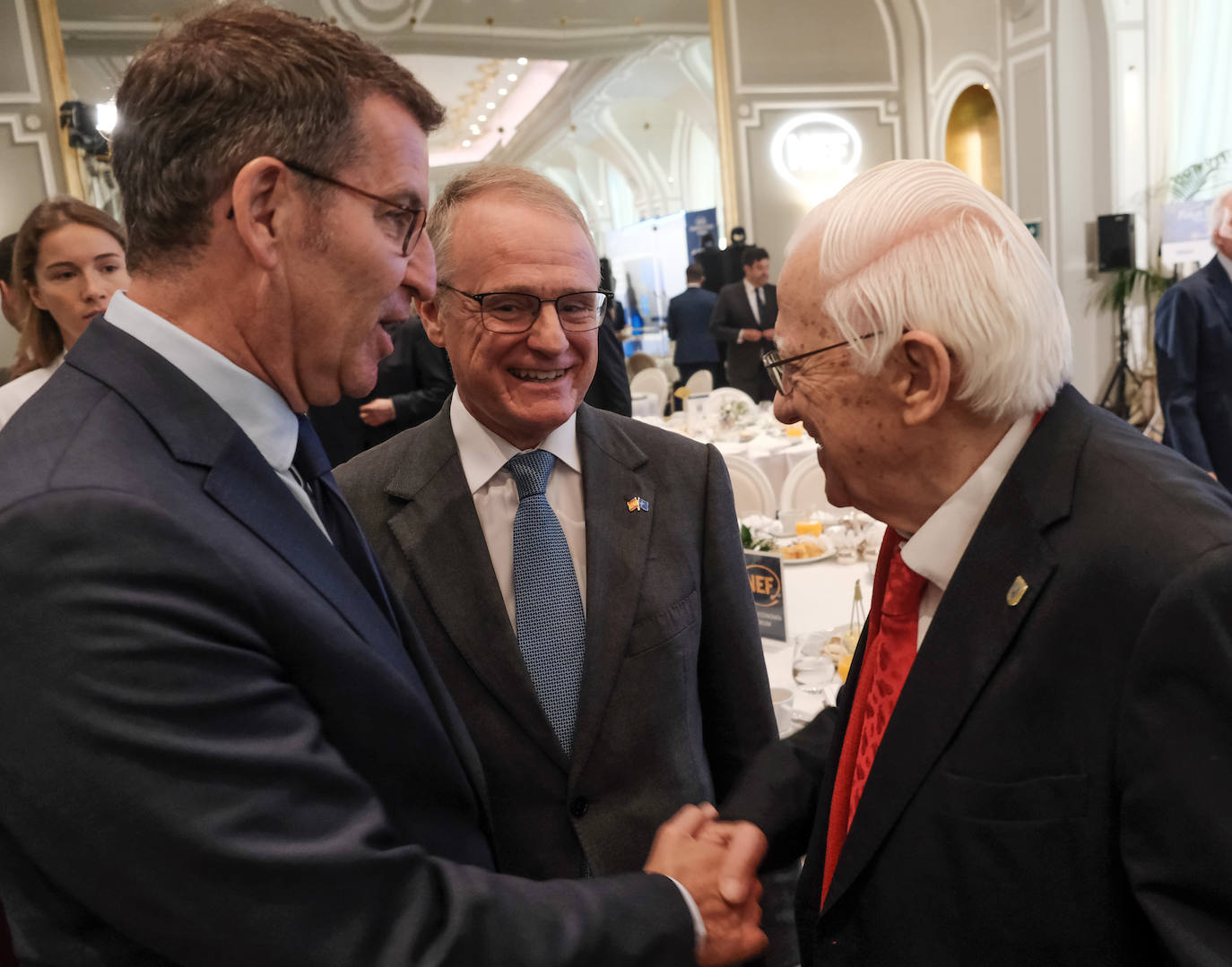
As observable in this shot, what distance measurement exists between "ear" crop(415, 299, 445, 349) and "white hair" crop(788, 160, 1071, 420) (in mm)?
710

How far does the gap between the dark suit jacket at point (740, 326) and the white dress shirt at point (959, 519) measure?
24.6 feet

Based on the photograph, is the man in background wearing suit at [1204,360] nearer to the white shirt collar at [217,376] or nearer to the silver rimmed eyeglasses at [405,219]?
the silver rimmed eyeglasses at [405,219]

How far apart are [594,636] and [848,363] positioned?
570mm

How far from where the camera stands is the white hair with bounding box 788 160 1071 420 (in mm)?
1042

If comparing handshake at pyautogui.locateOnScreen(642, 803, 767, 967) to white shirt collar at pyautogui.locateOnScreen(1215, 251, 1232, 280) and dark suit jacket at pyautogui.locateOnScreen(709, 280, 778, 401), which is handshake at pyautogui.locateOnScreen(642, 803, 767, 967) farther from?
dark suit jacket at pyautogui.locateOnScreen(709, 280, 778, 401)

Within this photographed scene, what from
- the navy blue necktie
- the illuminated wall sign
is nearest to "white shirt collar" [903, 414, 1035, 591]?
the navy blue necktie

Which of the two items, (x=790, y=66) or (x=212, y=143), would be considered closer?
(x=212, y=143)

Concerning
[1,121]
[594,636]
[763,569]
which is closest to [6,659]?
[594,636]

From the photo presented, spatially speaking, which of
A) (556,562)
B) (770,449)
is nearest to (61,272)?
(556,562)

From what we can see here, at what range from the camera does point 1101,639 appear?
92 centimetres

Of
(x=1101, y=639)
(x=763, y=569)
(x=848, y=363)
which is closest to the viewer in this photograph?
(x=1101, y=639)

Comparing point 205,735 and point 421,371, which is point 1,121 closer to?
point 421,371

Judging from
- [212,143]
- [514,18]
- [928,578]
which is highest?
[514,18]

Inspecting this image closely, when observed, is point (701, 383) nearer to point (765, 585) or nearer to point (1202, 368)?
point (1202, 368)
